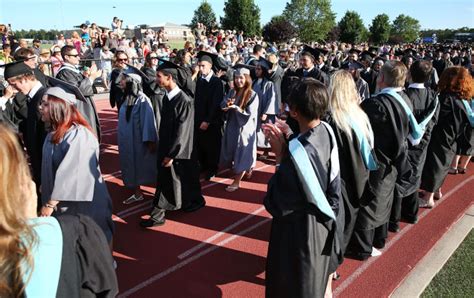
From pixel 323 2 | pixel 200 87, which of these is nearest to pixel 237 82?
pixel 200 87

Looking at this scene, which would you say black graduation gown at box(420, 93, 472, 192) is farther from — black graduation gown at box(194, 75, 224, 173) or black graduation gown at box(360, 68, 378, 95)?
black graduation gown at box(360, 68, 378, 95)

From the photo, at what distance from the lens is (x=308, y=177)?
102 inches

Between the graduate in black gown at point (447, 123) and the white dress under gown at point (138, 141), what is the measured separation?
13.9ft

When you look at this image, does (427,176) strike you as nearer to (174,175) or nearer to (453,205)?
(453,205)

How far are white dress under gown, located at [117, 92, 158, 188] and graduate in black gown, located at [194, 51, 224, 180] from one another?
1379 millimetres

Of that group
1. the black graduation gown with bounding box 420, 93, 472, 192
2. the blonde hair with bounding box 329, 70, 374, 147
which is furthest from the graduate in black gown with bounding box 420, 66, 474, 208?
the blonde hair with bounding box 329, 70, 374, 147

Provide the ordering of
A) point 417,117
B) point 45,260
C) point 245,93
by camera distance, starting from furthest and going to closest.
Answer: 1. point 245,93
2. point 417,117
3. point 45,260

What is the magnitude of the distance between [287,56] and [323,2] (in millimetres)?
76005

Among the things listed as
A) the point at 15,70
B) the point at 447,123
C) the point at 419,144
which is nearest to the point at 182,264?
the point at 15,70

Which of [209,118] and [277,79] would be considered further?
[277,79]

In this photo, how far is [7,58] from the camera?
35.5 ft

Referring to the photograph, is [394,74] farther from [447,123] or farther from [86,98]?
[86,98]

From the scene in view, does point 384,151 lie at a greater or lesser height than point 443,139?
greater

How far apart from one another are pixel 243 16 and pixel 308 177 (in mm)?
59452
